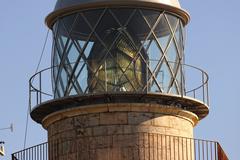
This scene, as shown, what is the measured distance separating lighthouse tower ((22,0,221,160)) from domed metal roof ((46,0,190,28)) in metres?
0.03

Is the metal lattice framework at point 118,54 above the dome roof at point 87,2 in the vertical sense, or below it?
below

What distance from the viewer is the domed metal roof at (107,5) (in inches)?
1166

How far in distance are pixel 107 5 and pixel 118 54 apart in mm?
1319

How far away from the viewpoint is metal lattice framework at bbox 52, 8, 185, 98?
29.5 meters

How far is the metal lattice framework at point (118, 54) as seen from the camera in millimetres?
29500

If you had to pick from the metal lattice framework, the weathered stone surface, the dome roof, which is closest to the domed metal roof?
the dome roof

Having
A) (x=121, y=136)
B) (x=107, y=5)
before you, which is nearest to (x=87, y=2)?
(x=107, y=5)

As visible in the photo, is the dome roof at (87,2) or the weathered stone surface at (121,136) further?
the dome roof at (87,2)

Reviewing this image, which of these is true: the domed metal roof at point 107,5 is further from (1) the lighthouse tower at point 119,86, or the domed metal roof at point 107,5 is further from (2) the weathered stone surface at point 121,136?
(2) the weathered stone surface at point 121,136

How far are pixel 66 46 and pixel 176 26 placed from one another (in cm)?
302

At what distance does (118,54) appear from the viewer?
96.9 feet

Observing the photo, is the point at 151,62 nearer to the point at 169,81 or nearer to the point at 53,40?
the point at 169,81

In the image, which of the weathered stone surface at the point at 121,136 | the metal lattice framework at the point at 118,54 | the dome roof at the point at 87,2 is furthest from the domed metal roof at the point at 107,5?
the weathered stone surface at the point at 121,136

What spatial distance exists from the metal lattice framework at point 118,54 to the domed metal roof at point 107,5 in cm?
17
